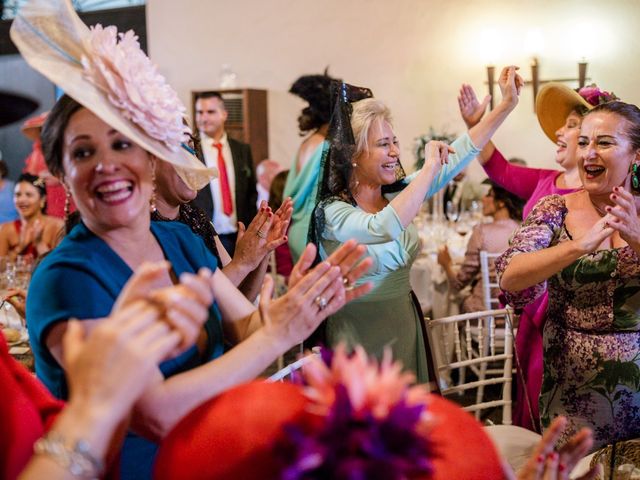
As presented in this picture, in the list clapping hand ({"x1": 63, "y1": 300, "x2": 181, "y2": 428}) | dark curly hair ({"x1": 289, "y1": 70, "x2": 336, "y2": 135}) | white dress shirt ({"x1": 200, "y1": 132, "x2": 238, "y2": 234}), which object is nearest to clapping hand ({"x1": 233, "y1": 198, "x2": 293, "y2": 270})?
clapping hand ({"x1": 63, "y1": 300, "x2": 181, "y2": 428})

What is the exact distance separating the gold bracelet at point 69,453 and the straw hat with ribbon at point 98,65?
528 mm

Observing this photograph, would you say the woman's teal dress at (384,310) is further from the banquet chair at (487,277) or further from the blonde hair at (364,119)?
the banquet chair at (487,277)

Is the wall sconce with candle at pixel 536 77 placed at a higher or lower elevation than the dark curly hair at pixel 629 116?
higher

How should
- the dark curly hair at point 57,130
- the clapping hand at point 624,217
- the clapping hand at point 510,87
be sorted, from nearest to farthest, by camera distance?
the dark curly hair at point 57,130 < the clapping hand at point 624,217 < the clapping hand at point 510,87

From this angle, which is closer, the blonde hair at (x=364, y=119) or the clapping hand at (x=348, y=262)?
the clapping hand at (x=348, y=262)

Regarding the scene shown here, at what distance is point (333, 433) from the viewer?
0.72 m

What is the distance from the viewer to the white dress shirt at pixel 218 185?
5.53 meters

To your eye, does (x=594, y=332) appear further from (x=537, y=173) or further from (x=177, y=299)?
(x=537, y=173)

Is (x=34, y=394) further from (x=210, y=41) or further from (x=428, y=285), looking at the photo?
(x=210, y=41)

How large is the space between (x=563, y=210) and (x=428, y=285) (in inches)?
85.8

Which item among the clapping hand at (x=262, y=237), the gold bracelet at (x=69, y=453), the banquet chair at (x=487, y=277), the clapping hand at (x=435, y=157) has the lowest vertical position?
the banquet chair at (x=487, y=277)

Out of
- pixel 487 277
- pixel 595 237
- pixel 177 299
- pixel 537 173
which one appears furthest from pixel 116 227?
pixel 487 277

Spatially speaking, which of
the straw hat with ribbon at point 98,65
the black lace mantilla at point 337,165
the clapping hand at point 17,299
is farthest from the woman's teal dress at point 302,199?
the straw hat with ribbon at point 98,65

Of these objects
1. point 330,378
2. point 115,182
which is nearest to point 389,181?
point 115,182
